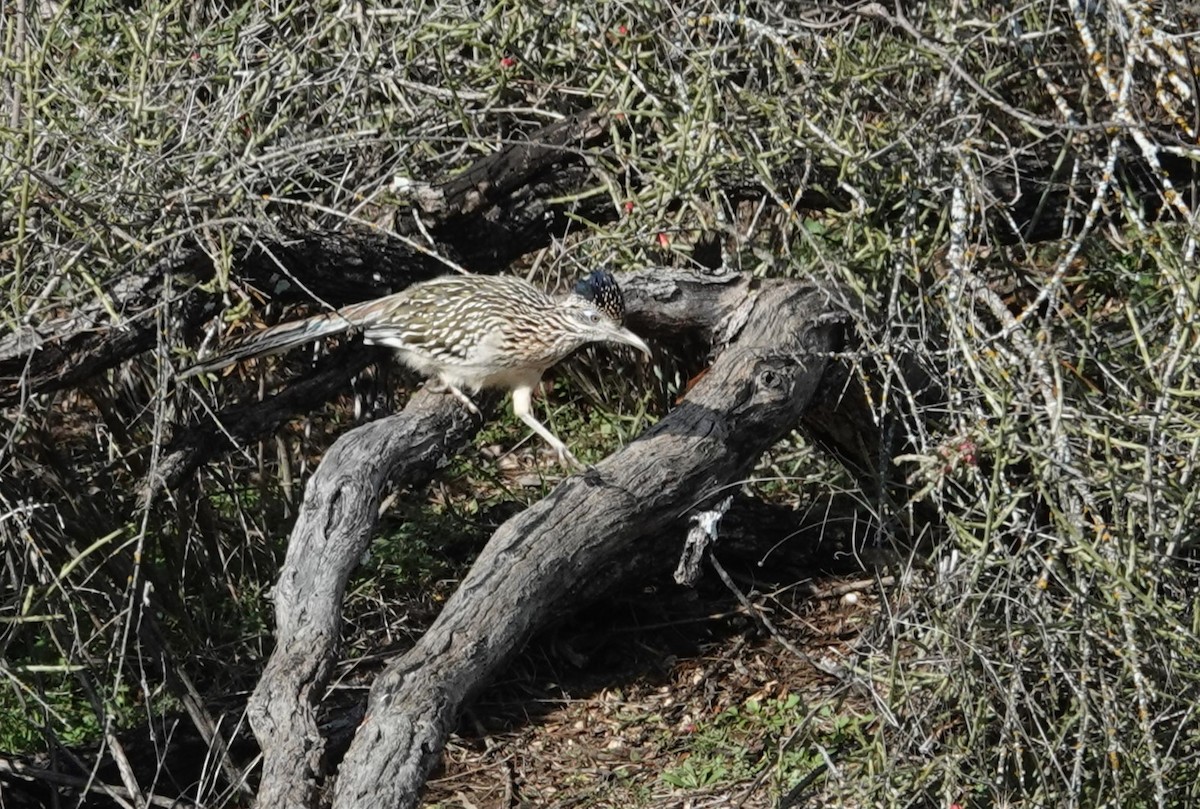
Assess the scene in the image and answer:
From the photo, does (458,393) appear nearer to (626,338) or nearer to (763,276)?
(626,338)

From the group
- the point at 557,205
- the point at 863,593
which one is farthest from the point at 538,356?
the point at 863,593

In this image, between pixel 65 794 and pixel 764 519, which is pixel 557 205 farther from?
pixel 65 794

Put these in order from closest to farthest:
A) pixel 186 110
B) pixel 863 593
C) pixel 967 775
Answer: pixel 967 775 < pixel 186 110 < pixel 863 593

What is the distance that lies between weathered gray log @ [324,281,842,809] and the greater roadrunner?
384mm

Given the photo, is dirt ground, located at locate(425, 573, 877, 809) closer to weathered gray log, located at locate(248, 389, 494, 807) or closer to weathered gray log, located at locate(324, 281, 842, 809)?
weathered gray log, located at locate(324, 281, 842, 809)

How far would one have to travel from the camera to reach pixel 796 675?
18.5 feet

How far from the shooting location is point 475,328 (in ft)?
17.0

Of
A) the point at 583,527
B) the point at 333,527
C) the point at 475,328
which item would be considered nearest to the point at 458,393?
the point at 475,328

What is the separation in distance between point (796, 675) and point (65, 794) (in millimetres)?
2434

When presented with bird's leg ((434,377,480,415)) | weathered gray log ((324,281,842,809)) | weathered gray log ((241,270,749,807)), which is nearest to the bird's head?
weathered gray log ((241,270,749,807))

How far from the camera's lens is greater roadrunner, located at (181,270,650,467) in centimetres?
502

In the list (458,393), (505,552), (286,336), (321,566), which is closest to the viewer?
(321,566)

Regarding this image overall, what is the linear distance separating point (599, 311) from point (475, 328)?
0.42m

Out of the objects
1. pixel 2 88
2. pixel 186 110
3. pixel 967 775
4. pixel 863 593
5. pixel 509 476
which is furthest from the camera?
pixel 509 476
